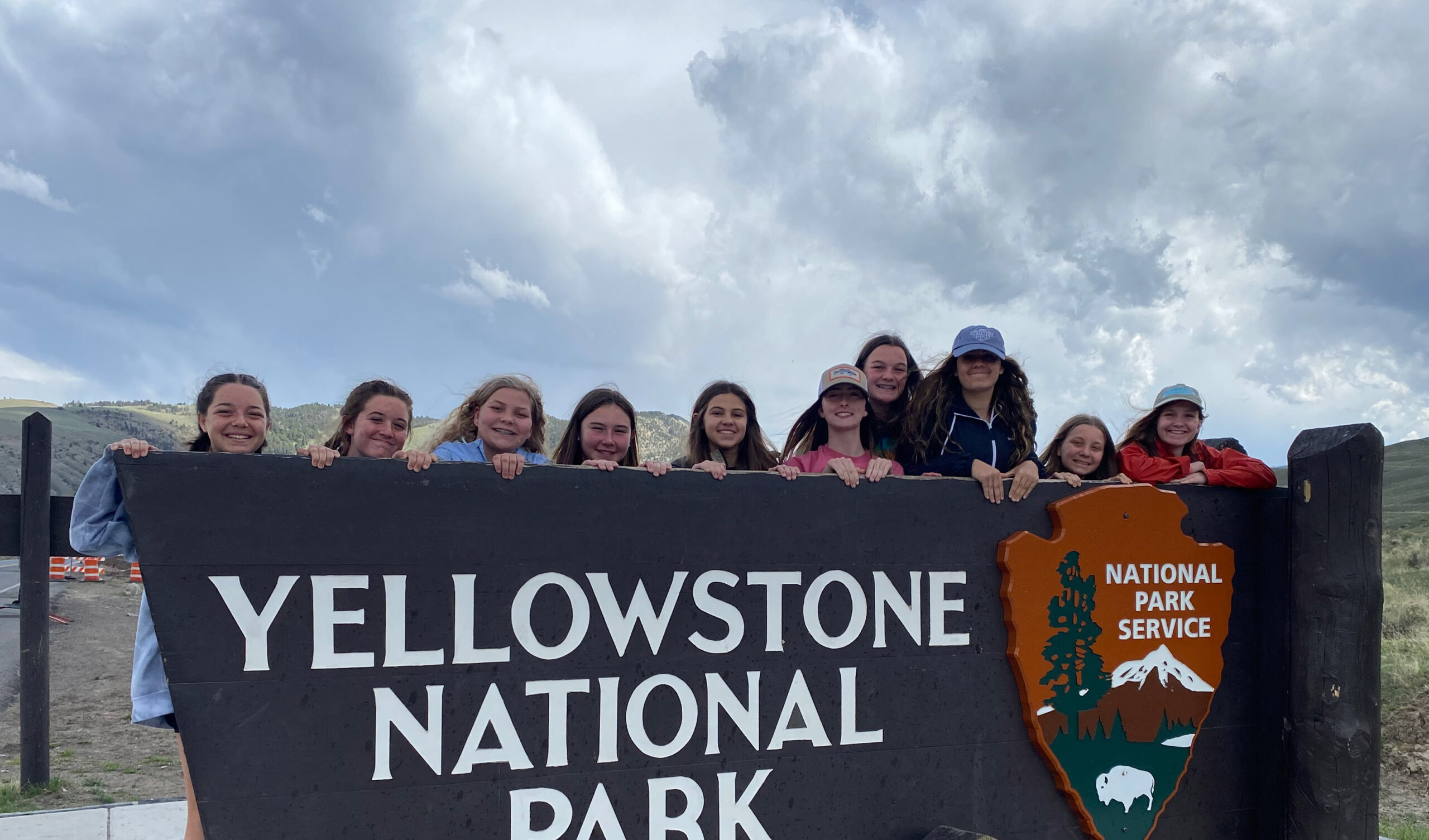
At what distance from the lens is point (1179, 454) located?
12.4 ft

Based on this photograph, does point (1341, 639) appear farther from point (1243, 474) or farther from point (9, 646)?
point (9, 646)

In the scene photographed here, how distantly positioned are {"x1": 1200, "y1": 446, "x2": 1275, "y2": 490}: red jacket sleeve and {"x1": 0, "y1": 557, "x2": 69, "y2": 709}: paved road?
261 inches

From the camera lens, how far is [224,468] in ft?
7.91

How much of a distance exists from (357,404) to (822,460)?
1.66 meters

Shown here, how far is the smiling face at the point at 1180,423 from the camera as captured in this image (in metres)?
3.71

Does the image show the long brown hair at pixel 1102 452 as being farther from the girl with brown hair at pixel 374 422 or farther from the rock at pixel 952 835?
the girl with brown hair at pixel 374 422

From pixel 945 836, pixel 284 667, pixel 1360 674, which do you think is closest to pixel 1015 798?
pixel 945 836

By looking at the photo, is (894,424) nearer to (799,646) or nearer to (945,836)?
(799,646)

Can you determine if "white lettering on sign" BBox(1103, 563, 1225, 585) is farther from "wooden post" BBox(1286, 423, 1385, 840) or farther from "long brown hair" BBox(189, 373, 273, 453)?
"long brown hair" BBox(189, 373, 273, 453)

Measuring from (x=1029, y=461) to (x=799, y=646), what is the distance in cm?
106

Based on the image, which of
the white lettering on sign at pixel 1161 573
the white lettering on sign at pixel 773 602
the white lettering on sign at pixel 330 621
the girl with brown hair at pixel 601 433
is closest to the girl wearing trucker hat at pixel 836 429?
the white lettering on sign at pixel 773 602

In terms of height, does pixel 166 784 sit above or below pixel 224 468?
below

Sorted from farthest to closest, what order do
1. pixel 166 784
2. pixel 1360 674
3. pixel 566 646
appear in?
1. pixel 166 784
2. pixel 1360 674
3. pixel 566 646

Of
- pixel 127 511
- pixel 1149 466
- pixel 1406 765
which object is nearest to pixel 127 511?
pixel 127 511
